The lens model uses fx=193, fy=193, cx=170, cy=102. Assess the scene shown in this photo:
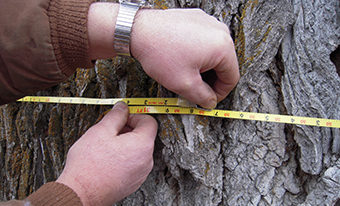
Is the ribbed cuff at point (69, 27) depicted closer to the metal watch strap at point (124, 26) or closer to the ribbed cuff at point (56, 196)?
A: the metal watch strap at point (124, 26)

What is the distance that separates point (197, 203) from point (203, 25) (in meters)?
1.65

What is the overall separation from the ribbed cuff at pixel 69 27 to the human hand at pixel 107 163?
0.59 m

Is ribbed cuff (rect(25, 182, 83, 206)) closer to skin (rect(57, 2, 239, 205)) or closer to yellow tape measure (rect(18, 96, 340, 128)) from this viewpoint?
skin (rect(57, 2, 239, 205))

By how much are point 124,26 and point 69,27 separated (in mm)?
379

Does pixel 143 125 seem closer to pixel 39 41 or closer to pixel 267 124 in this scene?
pixel 39 41

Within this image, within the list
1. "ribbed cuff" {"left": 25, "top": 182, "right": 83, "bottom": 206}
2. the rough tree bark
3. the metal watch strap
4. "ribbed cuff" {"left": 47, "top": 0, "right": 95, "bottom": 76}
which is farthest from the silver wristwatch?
"ribbed cuff" {"left": 25, "top": 182, "right": 83, "bottom": 206}

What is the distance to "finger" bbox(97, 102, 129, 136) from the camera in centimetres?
157

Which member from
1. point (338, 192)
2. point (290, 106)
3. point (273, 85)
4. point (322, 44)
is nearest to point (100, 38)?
point (273, 85)

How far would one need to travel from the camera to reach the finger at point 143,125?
1.62 metres

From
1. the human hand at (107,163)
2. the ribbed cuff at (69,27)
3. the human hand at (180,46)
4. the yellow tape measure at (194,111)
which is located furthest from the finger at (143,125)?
the ribbed cuff at (69,27)

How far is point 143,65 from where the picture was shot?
54.7 inches

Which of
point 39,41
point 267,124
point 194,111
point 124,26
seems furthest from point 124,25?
point 267,124

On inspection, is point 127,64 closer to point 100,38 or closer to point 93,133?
point 100,38

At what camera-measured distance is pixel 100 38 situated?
1365 mm
